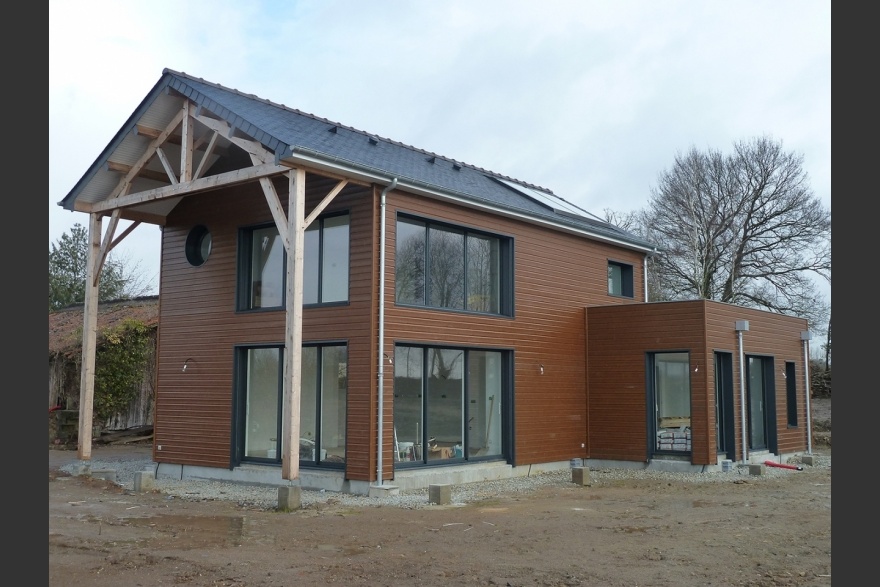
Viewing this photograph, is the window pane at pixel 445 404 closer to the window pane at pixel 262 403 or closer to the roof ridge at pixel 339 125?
the window pane at pixel 262 403

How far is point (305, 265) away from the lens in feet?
40.4

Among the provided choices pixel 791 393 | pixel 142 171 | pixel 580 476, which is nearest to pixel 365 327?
pixel 580 476

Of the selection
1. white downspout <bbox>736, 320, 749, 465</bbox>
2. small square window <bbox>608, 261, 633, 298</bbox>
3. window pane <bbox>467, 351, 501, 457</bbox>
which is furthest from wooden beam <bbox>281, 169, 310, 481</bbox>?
small square window <bbox>608, 261, 633, 298</bbox>

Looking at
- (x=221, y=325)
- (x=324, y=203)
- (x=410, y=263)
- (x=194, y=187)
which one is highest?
(x=194, y=187)

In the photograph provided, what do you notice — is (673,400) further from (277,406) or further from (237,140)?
(237,140)

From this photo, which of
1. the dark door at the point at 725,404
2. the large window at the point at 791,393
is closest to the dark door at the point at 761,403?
the dark door at the point at 725,404

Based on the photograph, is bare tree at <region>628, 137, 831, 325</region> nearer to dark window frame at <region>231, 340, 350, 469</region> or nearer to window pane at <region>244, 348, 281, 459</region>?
dark window frame at <region>231, 340, 350, 469</region>

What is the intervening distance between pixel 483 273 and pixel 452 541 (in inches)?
248

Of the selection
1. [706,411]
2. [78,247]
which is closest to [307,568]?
[706,411]

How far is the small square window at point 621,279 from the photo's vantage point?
16.9 metres

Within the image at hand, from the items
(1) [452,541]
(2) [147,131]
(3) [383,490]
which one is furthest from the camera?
(2) [147,131]

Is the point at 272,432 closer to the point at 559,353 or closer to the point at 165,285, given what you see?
the point at 165,285

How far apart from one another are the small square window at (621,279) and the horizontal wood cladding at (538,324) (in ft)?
2.14

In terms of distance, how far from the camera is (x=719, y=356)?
47.6 feet
